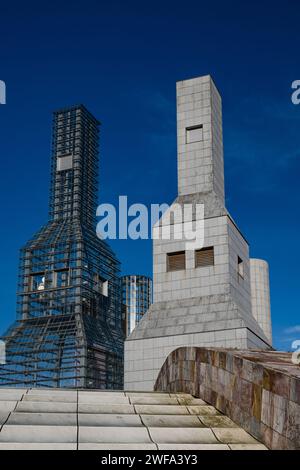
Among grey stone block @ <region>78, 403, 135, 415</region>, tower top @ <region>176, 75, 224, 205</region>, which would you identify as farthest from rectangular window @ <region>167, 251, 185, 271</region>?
grey stone block @ <region>78, 403, 135, 415</region>

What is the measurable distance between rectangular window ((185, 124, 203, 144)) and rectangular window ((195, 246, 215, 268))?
18.5 feet

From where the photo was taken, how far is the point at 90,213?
301 ft

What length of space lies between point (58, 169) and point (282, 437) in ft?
289

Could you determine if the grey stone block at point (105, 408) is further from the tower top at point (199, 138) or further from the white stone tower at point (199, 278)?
the tower top at point (199, 138)

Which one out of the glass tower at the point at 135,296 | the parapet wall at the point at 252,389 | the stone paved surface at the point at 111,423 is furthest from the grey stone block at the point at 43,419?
the glass tower at the point at 135,296

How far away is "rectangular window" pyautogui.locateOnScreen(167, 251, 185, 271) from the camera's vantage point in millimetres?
26469

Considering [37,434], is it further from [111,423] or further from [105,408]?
[105,408]

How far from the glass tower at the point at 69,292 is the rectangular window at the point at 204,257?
48.3 metres

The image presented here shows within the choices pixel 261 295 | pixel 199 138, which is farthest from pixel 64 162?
pixel 199 138

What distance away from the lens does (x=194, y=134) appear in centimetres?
2880

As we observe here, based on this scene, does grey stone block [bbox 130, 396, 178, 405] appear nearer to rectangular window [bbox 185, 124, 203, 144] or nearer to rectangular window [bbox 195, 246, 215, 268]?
rectangular window [bbox 195, 246, 215, 268]

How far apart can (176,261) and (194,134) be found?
6397 mm

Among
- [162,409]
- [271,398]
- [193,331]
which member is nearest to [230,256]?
[193,331]

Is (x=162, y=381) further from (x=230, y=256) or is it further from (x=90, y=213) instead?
(x=90, y=213)
